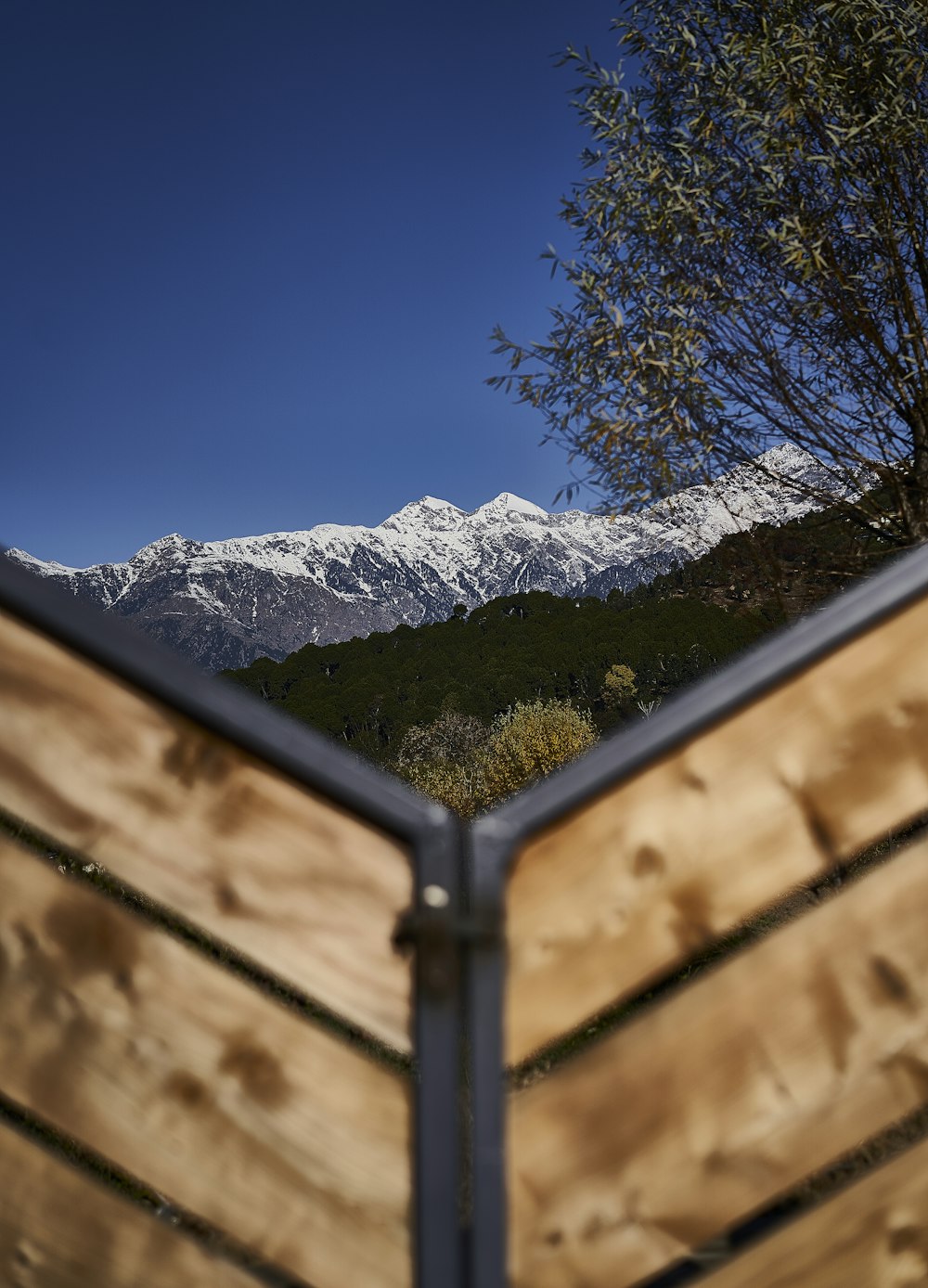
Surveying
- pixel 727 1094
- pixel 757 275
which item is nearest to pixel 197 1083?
pixel 727 1094

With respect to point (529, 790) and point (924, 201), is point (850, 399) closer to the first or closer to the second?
point (924, 201)

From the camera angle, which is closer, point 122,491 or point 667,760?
A: point 667,760

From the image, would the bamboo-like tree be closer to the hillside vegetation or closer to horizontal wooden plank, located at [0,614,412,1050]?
horizontal wooden plank, located at [0,614,412,1050]

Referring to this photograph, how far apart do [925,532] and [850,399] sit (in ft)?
3.64

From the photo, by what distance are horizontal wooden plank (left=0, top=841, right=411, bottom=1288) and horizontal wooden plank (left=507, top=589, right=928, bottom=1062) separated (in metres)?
0.24

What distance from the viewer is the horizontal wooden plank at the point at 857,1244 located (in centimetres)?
123

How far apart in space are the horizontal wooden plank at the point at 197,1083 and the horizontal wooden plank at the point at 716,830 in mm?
244

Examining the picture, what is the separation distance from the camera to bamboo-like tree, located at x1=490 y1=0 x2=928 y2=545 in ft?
20.2

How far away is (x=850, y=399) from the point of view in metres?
6.53

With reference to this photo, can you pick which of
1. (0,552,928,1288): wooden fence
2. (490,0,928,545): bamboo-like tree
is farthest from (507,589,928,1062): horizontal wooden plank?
(490,0,928,545): bamboo-like tree

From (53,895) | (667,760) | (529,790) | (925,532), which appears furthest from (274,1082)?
(925,532)

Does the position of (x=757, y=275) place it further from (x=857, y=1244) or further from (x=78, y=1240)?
(x=78, y=1240)

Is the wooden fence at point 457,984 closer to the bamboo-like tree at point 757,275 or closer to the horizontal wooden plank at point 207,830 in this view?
the horizontal wooden plank at point 207,830

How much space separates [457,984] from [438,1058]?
0.09 metres
